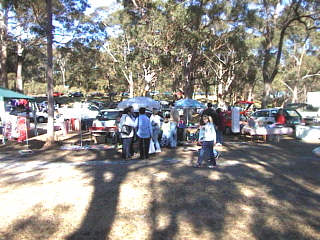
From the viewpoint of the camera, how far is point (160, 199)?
5836mm

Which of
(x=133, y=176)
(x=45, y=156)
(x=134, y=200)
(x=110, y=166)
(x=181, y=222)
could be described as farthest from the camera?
(x=45, y=156)

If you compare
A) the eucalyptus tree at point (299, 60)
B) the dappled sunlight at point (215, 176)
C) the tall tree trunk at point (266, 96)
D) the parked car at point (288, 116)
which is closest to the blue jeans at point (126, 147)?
the dappled sunlight at point (215, 176)

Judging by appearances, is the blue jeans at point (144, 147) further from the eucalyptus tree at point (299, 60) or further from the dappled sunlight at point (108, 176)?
the eucalyptus tree at point (299, 60)

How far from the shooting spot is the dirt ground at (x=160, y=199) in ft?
15.0

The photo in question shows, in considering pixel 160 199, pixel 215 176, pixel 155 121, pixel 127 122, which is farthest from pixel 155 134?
pixel 160 199

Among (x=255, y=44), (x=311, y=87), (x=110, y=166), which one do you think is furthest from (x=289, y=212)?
(x=311, y=87)

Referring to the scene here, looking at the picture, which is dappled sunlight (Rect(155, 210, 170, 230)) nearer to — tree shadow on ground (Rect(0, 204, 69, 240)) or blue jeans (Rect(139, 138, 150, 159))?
tree shadow on ground (Rect(0, 204, 69, 240))

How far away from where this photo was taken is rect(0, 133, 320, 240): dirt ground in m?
4.56

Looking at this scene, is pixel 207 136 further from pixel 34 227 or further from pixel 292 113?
pixel 292 113

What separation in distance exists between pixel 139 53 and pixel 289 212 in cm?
2397

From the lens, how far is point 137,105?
14531 mm

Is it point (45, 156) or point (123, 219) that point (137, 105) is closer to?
point (45, 156)

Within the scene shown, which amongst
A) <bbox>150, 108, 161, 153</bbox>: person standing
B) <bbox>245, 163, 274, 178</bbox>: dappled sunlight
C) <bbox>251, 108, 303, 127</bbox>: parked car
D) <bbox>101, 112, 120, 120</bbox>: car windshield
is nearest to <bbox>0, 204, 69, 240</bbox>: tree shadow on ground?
<bbox>245, 163, 274, 178</bbox>: dappled sunlight

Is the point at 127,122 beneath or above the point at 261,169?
above
